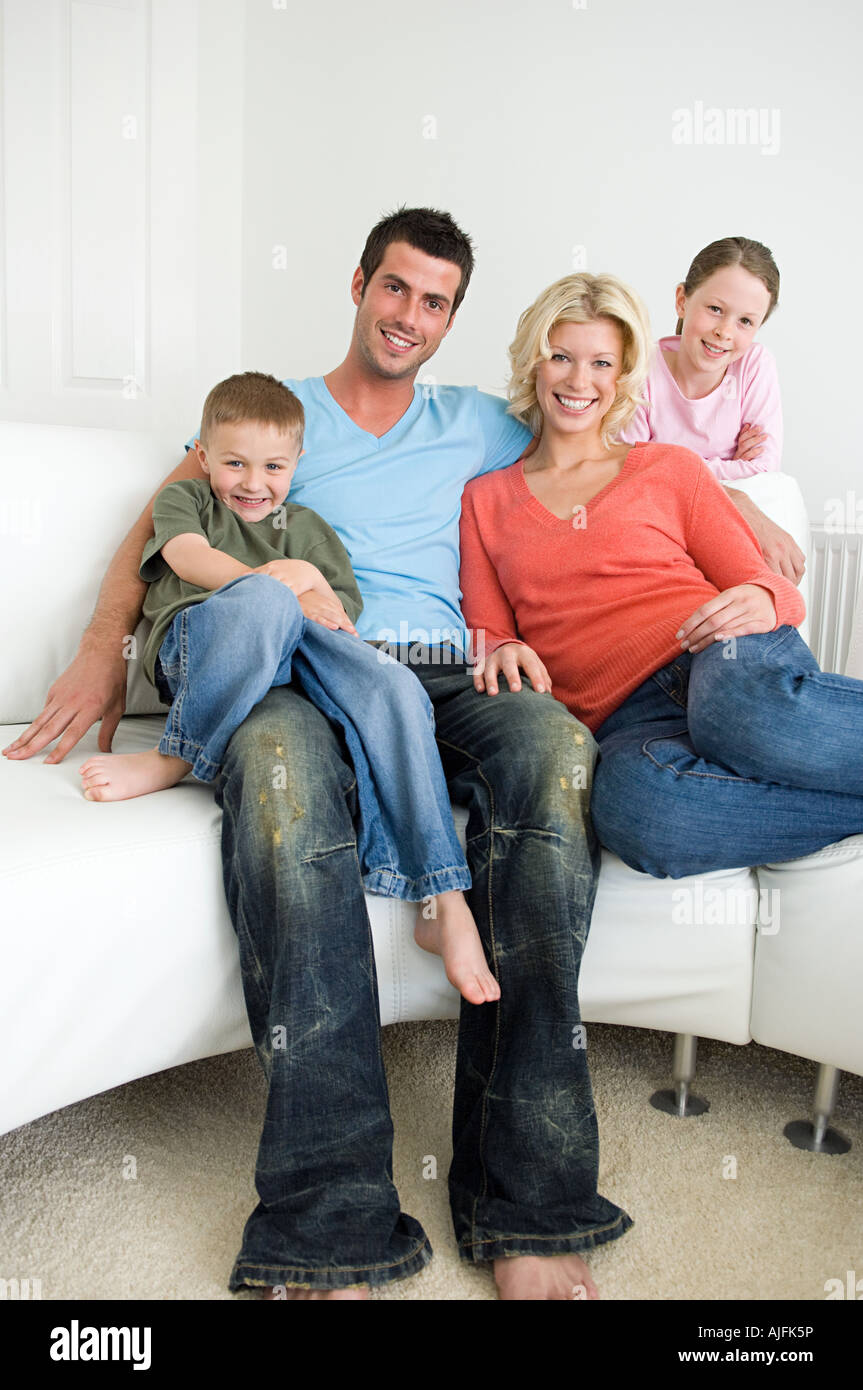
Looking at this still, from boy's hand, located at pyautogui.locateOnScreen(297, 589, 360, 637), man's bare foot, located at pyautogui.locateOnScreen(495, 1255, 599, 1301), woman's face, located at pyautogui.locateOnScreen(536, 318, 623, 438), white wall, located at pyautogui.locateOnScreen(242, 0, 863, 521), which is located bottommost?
man's bare foot, located at pyautogui.locateOnScreen(495, 1255, 599, 1301)

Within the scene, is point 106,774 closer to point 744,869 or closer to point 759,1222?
point 744,869

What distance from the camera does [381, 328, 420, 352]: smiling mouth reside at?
5.66 ft

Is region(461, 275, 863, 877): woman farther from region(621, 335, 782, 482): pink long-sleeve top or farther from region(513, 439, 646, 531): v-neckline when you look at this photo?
region(621, 335, 782, 482): pink long-sleeve top

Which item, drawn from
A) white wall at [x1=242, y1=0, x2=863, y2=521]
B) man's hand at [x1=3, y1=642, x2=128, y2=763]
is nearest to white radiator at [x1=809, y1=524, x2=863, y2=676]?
white wall at [x1=242, y1=0, x2=863, y2=521]

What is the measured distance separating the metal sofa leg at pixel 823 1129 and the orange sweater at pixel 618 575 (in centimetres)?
51

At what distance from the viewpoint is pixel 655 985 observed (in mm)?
1340

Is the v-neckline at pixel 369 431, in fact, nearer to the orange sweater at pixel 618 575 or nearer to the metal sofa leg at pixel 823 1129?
the orange sweater at pixel 618 575

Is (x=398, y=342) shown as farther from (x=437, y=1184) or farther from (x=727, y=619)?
(x=437, y=1184)

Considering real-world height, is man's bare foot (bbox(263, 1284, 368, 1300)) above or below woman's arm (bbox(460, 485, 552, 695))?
below

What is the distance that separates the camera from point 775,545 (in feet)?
5.69

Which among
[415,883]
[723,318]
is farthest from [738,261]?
[415,883]

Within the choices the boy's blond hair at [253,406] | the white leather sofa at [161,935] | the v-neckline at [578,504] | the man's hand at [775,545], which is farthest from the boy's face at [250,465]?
the man's hand at [775,545]

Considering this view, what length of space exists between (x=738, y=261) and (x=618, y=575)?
2.82 feet

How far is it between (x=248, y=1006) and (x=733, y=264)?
160 centimetres
